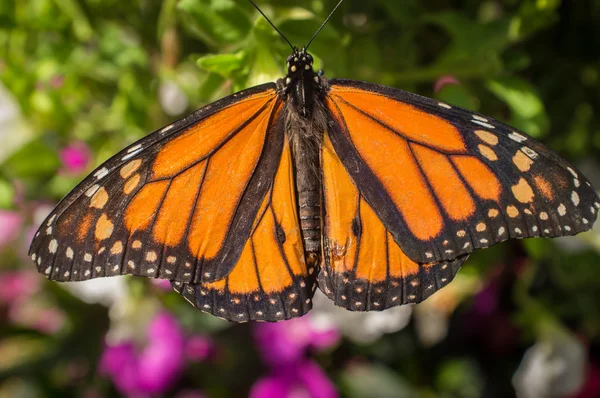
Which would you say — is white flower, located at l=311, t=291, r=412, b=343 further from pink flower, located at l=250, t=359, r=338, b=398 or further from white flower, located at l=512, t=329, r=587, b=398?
pink flower, located at l=250, t=359, r=338, b=398

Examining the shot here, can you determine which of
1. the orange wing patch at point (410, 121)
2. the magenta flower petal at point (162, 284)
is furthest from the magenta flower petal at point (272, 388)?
the orange wing patch at point (410, 121)

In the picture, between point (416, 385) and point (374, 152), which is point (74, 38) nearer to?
point (374, 152)

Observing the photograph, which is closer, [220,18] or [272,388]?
[220,18]

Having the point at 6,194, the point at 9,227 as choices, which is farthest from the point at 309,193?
the point at 9,227

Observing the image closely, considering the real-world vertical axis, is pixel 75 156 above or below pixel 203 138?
above

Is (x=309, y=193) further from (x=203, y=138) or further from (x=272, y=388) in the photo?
(x=272, y=388)

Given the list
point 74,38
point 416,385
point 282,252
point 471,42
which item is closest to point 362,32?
point 471,42
